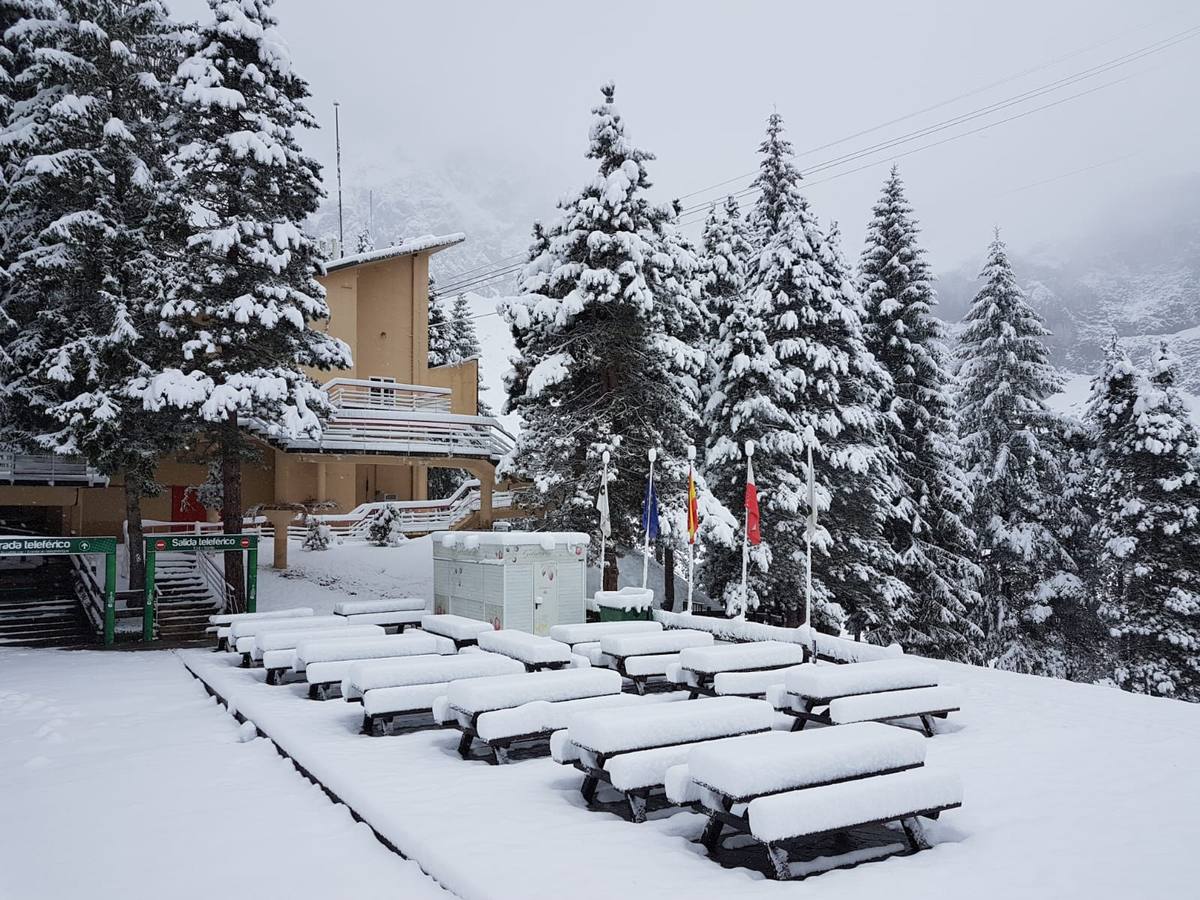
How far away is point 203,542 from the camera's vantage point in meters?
18.6

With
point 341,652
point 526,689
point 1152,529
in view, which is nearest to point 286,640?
point 341,652

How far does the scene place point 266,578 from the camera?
2453cm

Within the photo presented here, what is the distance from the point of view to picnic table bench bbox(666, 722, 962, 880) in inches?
234

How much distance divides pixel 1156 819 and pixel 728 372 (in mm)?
16387

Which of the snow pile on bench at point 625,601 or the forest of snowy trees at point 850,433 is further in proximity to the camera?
the forest of snowy trees at point 850,433

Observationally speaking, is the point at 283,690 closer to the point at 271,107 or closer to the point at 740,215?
the point at 271,107

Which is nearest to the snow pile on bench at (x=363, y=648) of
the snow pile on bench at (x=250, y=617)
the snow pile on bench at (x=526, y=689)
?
the snow pile on bench at (x=526, y=689)

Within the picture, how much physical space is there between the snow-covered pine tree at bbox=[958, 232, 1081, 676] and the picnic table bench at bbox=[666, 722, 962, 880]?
69.1 feet

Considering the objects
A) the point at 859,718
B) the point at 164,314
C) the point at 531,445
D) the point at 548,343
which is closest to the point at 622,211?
the point at 548,343

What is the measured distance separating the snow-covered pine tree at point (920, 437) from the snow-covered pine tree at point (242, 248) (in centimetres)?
1519

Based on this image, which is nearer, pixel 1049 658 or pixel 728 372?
pixel 728 372

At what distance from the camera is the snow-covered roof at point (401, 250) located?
3122 cm

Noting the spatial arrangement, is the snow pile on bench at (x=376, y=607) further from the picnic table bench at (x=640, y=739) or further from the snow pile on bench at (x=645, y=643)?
the picnic table bench at (x=640, y=739)

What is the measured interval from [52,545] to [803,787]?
1616cm
